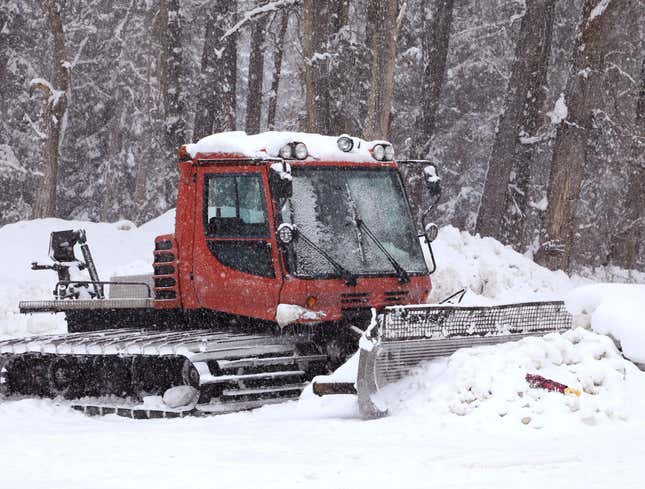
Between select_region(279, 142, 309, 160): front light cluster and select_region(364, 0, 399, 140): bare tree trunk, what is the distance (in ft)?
24.6

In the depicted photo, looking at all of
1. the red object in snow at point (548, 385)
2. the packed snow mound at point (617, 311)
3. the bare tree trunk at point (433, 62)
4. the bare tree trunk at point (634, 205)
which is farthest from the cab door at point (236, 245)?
the bare tree trunk at point (433, 62)

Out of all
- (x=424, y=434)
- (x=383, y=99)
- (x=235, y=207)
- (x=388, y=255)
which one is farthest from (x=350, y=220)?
(x=383, y=99)

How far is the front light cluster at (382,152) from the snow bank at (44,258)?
717 cm

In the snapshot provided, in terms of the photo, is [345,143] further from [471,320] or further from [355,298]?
[471,320]

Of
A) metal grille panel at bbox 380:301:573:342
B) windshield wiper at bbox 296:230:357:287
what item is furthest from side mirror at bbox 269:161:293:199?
metal grille panel at bbox 380:301:573:342

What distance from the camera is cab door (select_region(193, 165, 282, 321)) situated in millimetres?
9891

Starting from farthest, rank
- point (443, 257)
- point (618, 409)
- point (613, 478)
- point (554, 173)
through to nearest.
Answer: point (554, 173) → point (443, 257) → point (618, 409) → point (613, 478)

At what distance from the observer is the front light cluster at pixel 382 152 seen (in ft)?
35.0

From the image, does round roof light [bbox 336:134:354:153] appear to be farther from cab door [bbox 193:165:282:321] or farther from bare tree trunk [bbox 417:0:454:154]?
bare tree trunk [bbox 417:0:454:154]

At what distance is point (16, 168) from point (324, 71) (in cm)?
2088

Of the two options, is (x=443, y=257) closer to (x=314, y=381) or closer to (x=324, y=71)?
(x=324, y=71)

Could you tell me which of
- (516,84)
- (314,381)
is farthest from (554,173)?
(314,381)

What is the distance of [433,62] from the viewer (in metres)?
26.4

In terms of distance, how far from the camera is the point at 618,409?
8.03 metres
